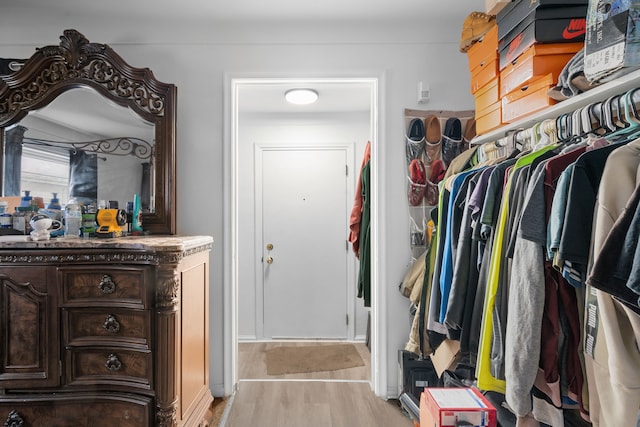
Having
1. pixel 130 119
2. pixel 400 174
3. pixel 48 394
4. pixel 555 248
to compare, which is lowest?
pixel 48 394

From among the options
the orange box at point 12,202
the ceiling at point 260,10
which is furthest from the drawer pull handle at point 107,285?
the ceiling at point 260,10

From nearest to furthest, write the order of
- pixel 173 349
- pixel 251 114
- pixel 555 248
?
pixel 555 248 < pixel 173 349 < pixel 251 114

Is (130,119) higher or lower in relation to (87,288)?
higher

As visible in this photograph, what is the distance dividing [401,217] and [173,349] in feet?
4.85

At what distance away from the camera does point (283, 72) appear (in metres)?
2.27

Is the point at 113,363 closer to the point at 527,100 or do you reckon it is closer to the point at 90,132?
the point at 90,132

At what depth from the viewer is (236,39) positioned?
7.46 ft

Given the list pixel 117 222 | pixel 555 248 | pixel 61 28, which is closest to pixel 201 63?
pixel 61 28

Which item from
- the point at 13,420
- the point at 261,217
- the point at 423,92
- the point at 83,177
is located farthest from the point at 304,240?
the point at 13,420

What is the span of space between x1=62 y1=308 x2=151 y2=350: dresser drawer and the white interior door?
77.0 inches

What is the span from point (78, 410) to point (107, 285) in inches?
22.8

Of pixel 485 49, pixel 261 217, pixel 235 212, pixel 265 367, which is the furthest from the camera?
pixel 261 217

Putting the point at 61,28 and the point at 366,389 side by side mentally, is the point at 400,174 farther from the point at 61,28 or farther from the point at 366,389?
the point at 61,28

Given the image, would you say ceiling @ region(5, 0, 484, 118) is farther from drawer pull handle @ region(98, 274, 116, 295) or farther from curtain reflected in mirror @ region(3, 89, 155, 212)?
drawer pull handle @ region(98, 274, 116, 295)
